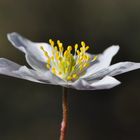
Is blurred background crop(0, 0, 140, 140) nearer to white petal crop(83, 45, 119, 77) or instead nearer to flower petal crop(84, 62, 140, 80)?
white petal crop(83, 45, 119, 77)

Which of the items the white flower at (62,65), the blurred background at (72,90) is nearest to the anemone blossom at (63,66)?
the white flower at (62,65)

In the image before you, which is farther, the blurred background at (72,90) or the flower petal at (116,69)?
the blurred background at (72,90)

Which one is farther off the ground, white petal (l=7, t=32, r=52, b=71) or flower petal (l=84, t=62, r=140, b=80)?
white petal (l=7, t=32, r=52, b=71)

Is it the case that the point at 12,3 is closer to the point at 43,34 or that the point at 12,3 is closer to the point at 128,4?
the point at 43,34

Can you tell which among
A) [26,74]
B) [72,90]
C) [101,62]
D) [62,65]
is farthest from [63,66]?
[72,90]

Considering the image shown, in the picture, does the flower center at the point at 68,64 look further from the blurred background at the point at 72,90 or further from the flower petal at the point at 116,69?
the blurred background at the point at 72,90

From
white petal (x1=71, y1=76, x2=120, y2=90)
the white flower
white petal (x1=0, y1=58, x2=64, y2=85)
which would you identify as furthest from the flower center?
white petal (x1=71, y1=76, x2=120, y2=90)
